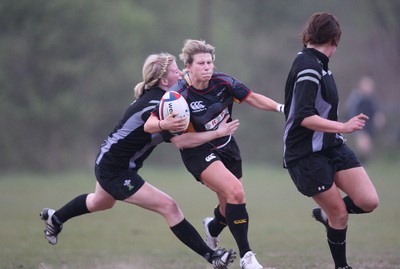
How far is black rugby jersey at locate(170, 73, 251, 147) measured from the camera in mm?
6168

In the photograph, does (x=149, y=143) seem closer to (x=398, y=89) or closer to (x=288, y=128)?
(x=288, y=128)

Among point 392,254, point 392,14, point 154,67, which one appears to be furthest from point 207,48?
point 392,14

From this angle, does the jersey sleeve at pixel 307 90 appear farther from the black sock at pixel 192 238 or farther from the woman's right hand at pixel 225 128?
the black sock at pixel 192 238

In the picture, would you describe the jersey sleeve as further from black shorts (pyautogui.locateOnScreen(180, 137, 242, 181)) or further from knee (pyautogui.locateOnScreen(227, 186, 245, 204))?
black shorts (pyautogui.locateOnScreen(180, 137, 242, 181))

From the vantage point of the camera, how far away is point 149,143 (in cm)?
650

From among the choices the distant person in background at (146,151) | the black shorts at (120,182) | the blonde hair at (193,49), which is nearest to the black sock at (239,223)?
the distant person in background at (146,151)

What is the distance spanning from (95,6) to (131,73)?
7.29 ft

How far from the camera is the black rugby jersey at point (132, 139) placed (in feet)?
20.8

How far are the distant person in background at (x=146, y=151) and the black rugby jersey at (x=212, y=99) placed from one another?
0.29 ft

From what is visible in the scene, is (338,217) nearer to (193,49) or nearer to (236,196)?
(236,196)

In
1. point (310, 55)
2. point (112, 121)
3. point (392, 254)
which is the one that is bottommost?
point (392, 254)

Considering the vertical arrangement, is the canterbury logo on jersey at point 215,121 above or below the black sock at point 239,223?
above

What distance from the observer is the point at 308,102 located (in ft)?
18.3

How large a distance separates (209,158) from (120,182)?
0.82 metres
